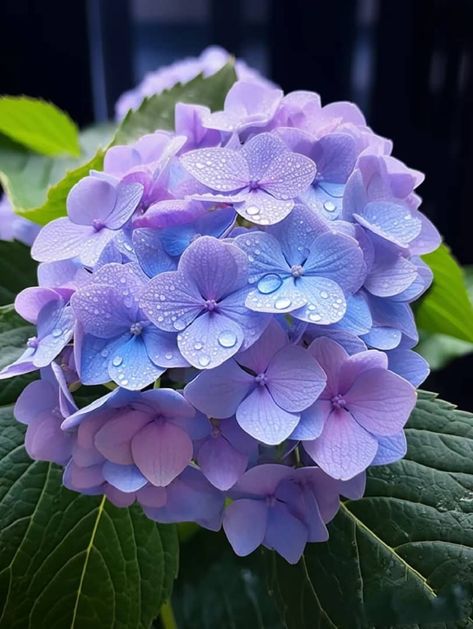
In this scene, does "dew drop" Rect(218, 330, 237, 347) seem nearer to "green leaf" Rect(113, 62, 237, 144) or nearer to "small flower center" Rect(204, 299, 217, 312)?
"small flower center" Rect(204, 299, 217, 312)

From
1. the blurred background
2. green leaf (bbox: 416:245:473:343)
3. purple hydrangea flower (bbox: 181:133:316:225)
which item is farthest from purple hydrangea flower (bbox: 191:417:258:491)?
the blurred background

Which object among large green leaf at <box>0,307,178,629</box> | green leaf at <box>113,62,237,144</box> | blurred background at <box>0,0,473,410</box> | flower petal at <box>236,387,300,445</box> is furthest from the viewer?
blurred background at <box>0,0,473,410</box>

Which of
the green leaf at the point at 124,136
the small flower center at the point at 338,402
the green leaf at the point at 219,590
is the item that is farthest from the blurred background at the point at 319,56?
the small flower center at the point at 338,402

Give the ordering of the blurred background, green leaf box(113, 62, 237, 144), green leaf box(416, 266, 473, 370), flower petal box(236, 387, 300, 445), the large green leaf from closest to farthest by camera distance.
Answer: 1. flower petal box(236, 387, 300, 445)
2. the large green leaf
3. green leaf box(113, 62, 237, 144)
4. green leaf box(416, 266, 473, 370)
5. the blurred background

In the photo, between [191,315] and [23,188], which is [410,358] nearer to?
[191,315]

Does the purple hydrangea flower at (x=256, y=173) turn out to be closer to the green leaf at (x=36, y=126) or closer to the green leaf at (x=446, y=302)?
the green leaf at (x=446, y=302)

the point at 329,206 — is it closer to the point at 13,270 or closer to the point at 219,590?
the point at 13,270
